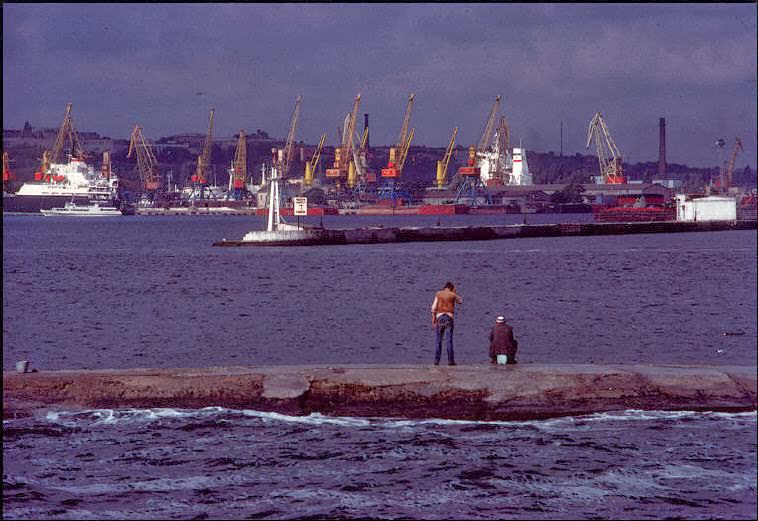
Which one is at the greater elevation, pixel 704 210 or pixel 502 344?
pixel 704 210

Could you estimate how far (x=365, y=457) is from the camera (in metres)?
Answer: 16.1

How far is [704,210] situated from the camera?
6275 inches

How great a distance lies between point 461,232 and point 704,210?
48.9m

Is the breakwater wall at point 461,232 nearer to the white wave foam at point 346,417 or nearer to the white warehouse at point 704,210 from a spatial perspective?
Answer: the white warehouse at point 704,210

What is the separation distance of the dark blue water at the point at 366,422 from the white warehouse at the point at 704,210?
7781 centimetres

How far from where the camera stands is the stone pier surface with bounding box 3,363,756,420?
1814 centimetres

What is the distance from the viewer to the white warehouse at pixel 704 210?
6230 inches

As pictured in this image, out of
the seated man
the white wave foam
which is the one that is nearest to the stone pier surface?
the white wave foam

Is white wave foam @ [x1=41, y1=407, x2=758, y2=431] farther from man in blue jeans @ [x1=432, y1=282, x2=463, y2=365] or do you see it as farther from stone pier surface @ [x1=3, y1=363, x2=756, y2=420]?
man in blue jeans @ [x1=432, y1=282, x2=463, y2=365]

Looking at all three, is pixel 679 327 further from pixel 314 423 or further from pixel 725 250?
pixel 725 250

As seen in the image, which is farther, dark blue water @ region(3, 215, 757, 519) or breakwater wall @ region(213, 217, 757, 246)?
breakwater wall @ region(213, 217, 757, 246)

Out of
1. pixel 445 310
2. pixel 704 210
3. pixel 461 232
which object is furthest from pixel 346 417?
pixel 704 210

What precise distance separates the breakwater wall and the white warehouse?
11.6 ft

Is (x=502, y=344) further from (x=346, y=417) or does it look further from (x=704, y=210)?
(x=704, y=210)
